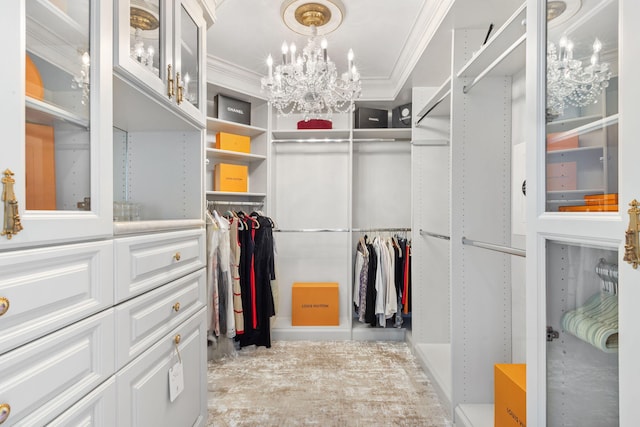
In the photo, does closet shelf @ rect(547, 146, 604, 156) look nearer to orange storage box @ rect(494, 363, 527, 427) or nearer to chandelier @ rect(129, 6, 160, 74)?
orange storage box @ rect(494, 363, 527, 427)

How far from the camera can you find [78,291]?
34.3 inches

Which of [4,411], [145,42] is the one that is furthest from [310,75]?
[4,411]

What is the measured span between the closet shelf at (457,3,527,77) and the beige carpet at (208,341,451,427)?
1.99 metres

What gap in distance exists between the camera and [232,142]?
311 centimetres

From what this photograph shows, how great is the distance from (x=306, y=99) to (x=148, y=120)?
3.95 ft

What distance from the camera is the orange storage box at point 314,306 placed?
10.7 feet

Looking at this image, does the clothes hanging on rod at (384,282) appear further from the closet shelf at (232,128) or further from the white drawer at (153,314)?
the white drawer at (153,314)

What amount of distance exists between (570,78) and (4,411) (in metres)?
1.67

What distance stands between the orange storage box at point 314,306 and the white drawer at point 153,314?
166 centimetres

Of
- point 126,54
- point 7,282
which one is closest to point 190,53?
point 126,54

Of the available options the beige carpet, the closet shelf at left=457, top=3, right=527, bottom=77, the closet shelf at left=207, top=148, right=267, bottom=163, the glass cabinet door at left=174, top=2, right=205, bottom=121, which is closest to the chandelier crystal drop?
the glass cabinet door at left=174, top=2, right=205, bottom=121

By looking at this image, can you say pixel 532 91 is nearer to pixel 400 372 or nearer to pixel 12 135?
pixel 12 135

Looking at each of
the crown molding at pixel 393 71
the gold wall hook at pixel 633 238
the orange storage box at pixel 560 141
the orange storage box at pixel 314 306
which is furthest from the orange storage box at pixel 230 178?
the gold wall hook at pixel 633 238

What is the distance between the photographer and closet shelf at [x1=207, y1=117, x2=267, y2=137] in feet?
9.75
